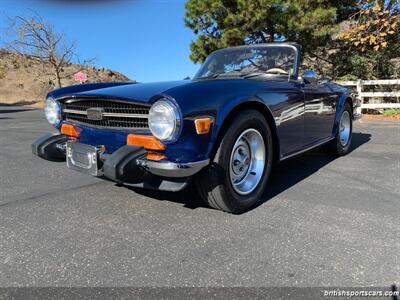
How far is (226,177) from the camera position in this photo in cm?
275

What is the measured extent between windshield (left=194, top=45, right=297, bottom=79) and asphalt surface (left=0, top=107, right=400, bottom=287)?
3.95ft

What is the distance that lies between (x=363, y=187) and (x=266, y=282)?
2.15 m

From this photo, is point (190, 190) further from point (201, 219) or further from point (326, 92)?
point (326, 92)

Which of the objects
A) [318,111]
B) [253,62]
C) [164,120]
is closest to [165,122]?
[164,120]

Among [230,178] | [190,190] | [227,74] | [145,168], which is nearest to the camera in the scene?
[145,168]

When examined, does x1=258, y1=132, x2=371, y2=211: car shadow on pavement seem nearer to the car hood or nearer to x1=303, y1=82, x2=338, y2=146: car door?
x1=303, y1=82, x2=338, y2=146: car door

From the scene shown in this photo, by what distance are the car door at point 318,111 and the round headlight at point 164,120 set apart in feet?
6.11

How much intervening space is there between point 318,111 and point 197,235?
236cm

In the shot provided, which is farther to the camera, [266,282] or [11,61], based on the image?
[11,61]

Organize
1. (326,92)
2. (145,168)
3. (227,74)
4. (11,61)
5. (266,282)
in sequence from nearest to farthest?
1. (266,282)
2. (145,168)
3. (227,74)
4. (326,92)
5. (11,61)

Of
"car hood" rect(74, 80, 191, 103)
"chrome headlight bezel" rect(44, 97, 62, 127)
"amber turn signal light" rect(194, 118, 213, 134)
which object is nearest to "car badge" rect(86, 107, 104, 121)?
"car hood" rect(74, 80, 191, 103)

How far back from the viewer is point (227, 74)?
394cm

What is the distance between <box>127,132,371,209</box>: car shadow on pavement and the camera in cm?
330

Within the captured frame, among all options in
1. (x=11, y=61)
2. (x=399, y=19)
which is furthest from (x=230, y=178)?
(x=11, y=61)
